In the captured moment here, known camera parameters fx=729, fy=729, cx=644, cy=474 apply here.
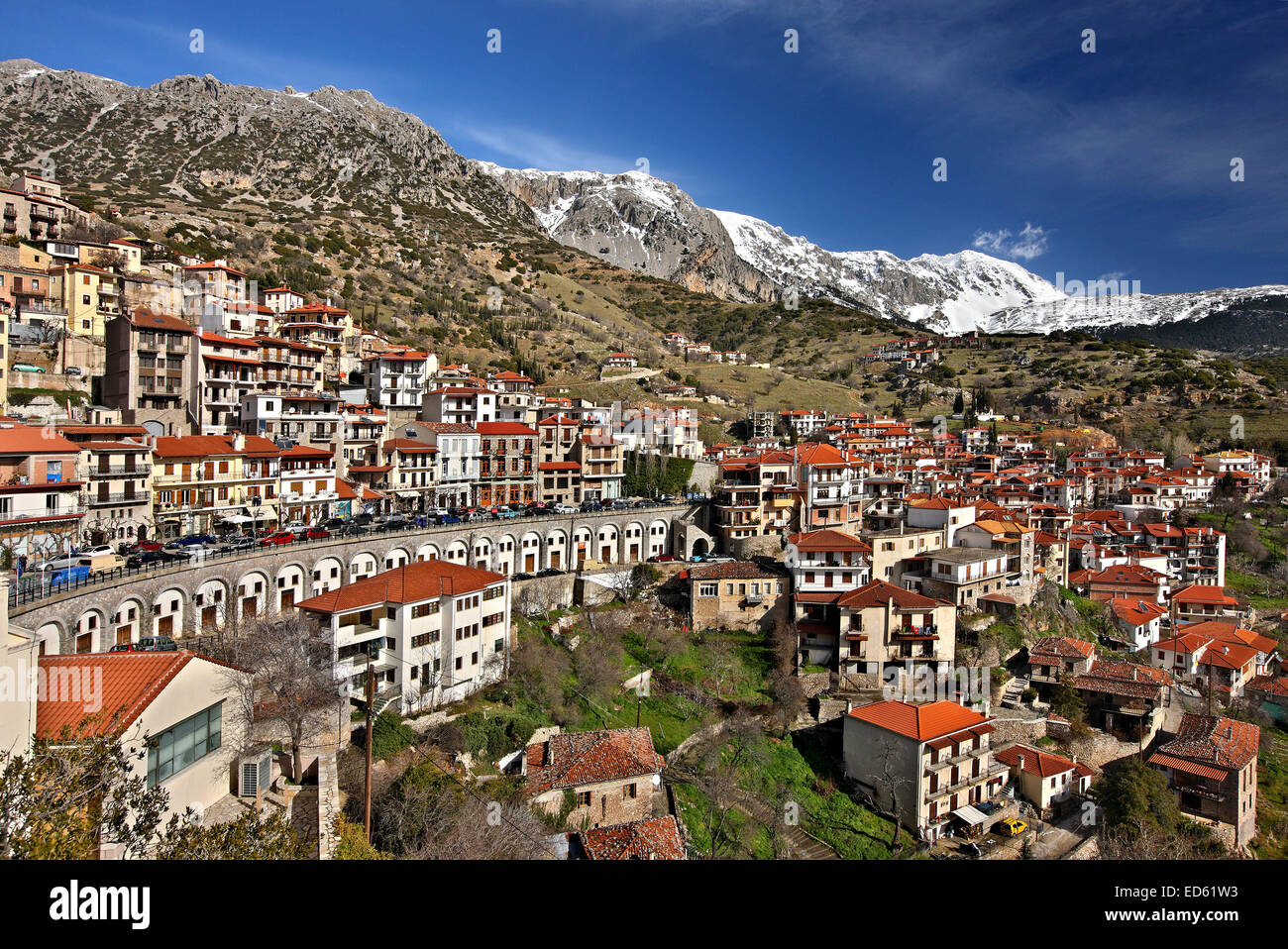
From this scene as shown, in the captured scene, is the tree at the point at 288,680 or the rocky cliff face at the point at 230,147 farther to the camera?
the rocky cliff face at the point at 230,147

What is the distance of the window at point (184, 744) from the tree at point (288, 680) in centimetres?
71

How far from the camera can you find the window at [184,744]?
8797 millimetres

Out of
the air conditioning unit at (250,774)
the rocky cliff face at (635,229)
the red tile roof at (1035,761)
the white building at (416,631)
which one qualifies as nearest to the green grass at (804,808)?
the red tile roof at (1035,761)

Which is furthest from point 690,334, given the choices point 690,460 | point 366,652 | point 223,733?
point 223,733

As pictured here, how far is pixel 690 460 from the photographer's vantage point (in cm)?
3566

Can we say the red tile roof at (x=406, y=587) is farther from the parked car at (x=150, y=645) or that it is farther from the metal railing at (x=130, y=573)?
the parked car at (x=150, y=645)

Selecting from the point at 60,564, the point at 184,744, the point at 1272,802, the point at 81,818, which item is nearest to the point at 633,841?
the point at 184,744

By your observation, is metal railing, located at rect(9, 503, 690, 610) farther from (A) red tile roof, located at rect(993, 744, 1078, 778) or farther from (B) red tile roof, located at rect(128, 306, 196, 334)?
(A) red tile roof, located at rect(993, 744, 1078, 778)

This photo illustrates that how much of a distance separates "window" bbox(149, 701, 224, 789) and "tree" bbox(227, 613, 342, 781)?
71 cm

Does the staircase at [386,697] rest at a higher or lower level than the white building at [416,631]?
lower

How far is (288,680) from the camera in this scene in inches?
529

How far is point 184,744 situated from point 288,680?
406 cm

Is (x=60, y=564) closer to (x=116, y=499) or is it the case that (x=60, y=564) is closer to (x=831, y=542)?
(x=116, y=499)
